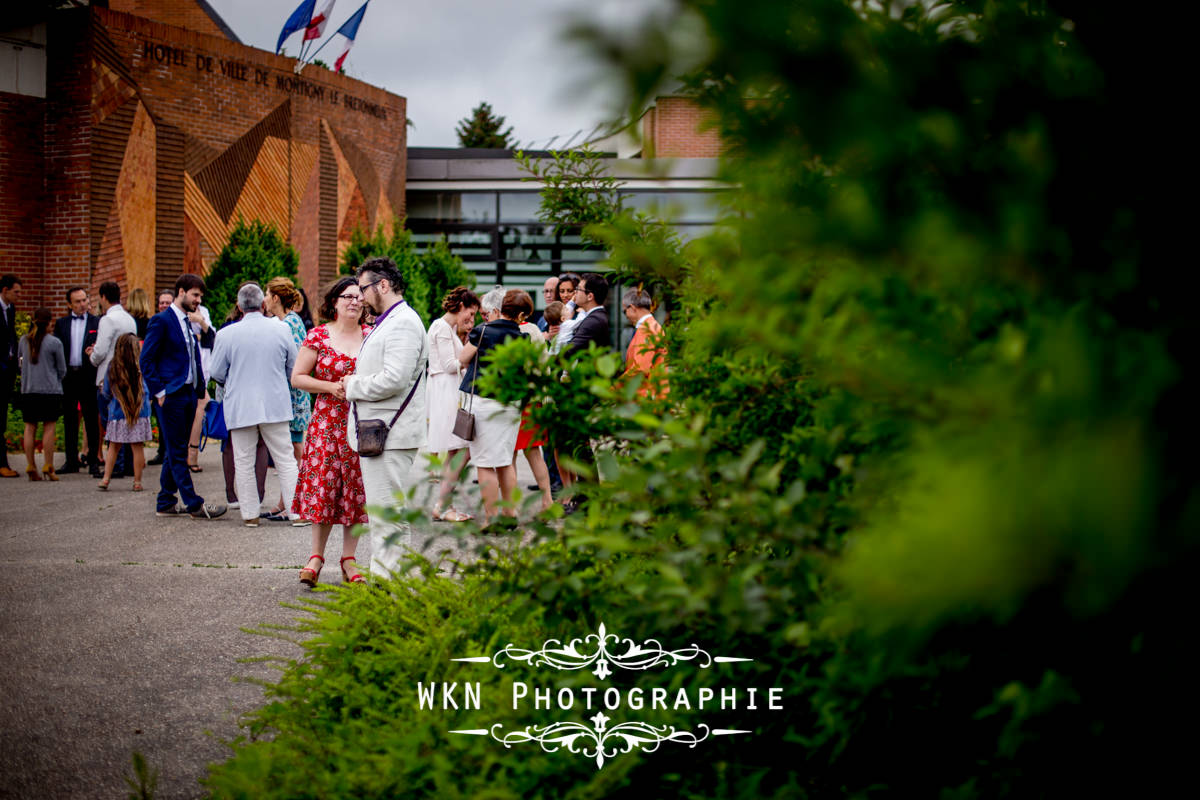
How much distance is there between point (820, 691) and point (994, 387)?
4.42 feet

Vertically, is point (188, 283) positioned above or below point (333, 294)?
above

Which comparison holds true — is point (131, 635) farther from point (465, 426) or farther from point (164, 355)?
point (164, 355)

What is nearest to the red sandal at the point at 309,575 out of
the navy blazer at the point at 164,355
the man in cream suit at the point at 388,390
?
the man in cream suit at the point at 388,390

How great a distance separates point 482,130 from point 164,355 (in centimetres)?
6019

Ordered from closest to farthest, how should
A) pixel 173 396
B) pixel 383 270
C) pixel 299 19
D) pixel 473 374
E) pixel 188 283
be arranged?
pixel 383 270, pixel 473 374, pixel 173 396, pixel 188 283, pixel 299 19

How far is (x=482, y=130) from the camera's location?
219 ft

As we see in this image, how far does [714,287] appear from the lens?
9.55 feet

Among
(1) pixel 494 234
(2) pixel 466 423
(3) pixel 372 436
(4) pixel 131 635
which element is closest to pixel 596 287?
A: (2) pixel 466 423

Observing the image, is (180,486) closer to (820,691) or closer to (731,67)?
(820,691)

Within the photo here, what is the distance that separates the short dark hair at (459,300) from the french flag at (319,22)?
16163 millimetres

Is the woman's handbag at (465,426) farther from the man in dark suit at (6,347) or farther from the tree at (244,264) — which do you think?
the tree at (244,264)

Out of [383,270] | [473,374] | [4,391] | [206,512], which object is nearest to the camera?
[383,270]

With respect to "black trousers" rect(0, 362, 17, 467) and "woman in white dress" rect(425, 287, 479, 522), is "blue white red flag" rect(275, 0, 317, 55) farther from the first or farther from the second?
"woman in white dress" rect(425, 287, 479, 522)

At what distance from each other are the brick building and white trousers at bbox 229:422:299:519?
38.5ft
